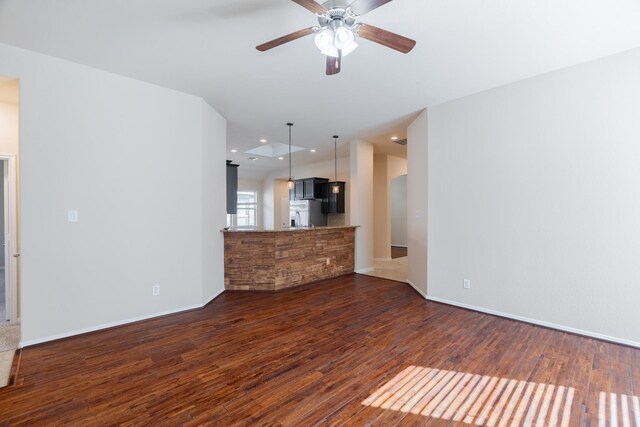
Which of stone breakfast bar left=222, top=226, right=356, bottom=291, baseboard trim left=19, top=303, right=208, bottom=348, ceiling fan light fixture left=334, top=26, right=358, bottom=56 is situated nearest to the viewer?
ceiling fan light fixture left=334, top=26, right=358, bottom=56

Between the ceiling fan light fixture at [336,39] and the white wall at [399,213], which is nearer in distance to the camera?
the ceiling fan light fixture at [336,39]

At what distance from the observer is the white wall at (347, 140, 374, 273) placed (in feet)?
19.4

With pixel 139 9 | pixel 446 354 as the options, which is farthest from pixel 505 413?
pixel 139 9

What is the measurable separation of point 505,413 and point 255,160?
7.66 m

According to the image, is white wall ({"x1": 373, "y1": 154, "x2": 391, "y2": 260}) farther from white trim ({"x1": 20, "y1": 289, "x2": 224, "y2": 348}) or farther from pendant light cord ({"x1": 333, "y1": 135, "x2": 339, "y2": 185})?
white trim ({"x1": 20, "y1": 289, "x2": 224, "y2": 348})

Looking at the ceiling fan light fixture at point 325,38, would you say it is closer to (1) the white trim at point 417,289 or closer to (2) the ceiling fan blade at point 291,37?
(2) the ceiling fan blade at point 291,37

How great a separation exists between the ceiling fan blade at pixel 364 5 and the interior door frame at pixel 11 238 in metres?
4.01

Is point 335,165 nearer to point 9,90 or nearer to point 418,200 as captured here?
point 418,200

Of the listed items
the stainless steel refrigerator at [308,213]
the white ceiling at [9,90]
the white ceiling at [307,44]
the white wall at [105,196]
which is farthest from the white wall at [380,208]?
the white ceiling at [9,90]

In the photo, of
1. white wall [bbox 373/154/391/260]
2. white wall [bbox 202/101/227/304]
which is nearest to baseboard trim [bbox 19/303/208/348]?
white wall [bbox 202/101/227/304]

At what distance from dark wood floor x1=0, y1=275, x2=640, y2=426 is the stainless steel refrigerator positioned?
4662 mm

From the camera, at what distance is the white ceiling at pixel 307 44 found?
212cm

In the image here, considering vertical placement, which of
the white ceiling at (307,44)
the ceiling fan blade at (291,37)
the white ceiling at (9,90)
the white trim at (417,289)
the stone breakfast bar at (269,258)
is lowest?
the white trim at (417,289)

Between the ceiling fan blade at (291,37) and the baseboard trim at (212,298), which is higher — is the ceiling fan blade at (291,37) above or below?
above
